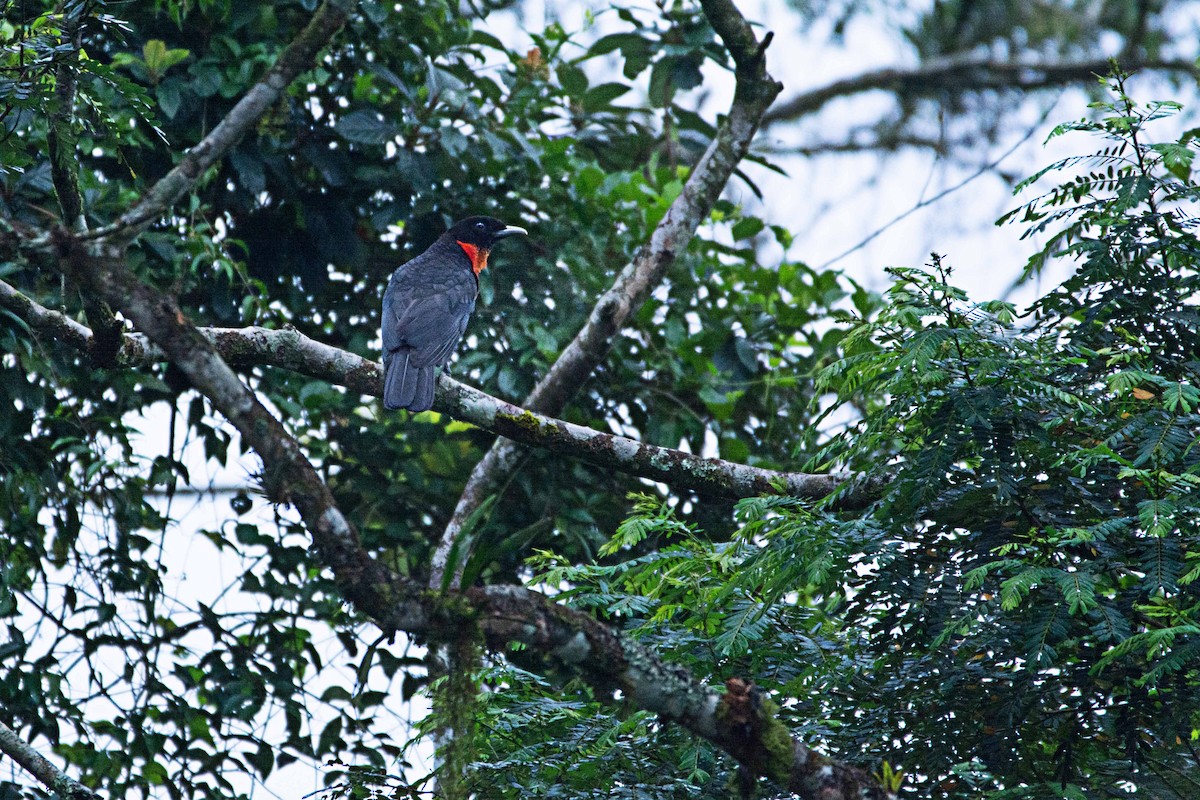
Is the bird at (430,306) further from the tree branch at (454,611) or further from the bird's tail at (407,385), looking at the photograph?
the tree branch at (454,611)

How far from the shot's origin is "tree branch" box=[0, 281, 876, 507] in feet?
12.9

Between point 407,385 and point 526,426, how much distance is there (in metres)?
0.58

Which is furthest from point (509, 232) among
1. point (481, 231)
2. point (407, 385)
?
point (407, 385)

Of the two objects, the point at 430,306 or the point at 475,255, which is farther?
the point at 475,255

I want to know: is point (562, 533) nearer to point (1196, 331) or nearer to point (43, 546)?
Result: point (43, 546)

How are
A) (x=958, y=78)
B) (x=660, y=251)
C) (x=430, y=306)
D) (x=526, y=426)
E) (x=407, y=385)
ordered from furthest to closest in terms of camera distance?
(x=958, y=78), (x=660, y=251), (x=430, y=306), (x=407, y=385), (x=526, y=426)

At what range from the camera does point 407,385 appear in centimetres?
441

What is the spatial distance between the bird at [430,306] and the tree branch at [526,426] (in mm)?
102

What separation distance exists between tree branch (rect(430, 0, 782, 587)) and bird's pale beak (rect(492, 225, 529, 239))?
2.02 ft

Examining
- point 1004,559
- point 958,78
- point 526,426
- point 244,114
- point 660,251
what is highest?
point 958,78

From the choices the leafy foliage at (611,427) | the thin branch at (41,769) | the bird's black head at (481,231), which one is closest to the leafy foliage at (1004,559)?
the leafy foliage at (611,427)

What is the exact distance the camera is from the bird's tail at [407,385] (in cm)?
433

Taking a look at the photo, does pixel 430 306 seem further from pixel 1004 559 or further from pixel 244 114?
pixel 1004 559

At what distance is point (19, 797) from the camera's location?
3.74 metres
